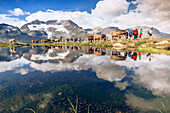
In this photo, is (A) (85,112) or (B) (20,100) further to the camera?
(B) (20,100)

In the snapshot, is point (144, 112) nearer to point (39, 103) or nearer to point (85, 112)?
point (85, 112)

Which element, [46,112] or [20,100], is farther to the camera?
[20,100]

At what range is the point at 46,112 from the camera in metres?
3.38

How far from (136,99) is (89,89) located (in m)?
2.38

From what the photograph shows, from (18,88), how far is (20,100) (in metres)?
1.37

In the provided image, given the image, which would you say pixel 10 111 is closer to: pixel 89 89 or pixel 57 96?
pixel 57 96

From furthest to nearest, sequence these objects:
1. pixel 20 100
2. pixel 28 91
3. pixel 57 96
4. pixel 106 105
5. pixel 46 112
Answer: pixel 28 91
pixel 57 96
pixel 20 100
pixel 106 105
pixel 46 112

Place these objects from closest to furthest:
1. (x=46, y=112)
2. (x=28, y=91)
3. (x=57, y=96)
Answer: (x=46, y=112)
(x=57, y=96)
(x=28, y=91)

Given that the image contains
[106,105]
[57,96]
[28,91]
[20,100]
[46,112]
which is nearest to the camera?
[46,112]

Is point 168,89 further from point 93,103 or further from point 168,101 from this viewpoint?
point 93,103

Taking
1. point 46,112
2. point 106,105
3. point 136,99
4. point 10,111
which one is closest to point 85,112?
point 106,105

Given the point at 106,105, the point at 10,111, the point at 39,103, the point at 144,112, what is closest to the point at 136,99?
the point at 144,112

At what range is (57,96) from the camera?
14.5 ft

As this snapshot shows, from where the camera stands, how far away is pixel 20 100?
13.5 feet
